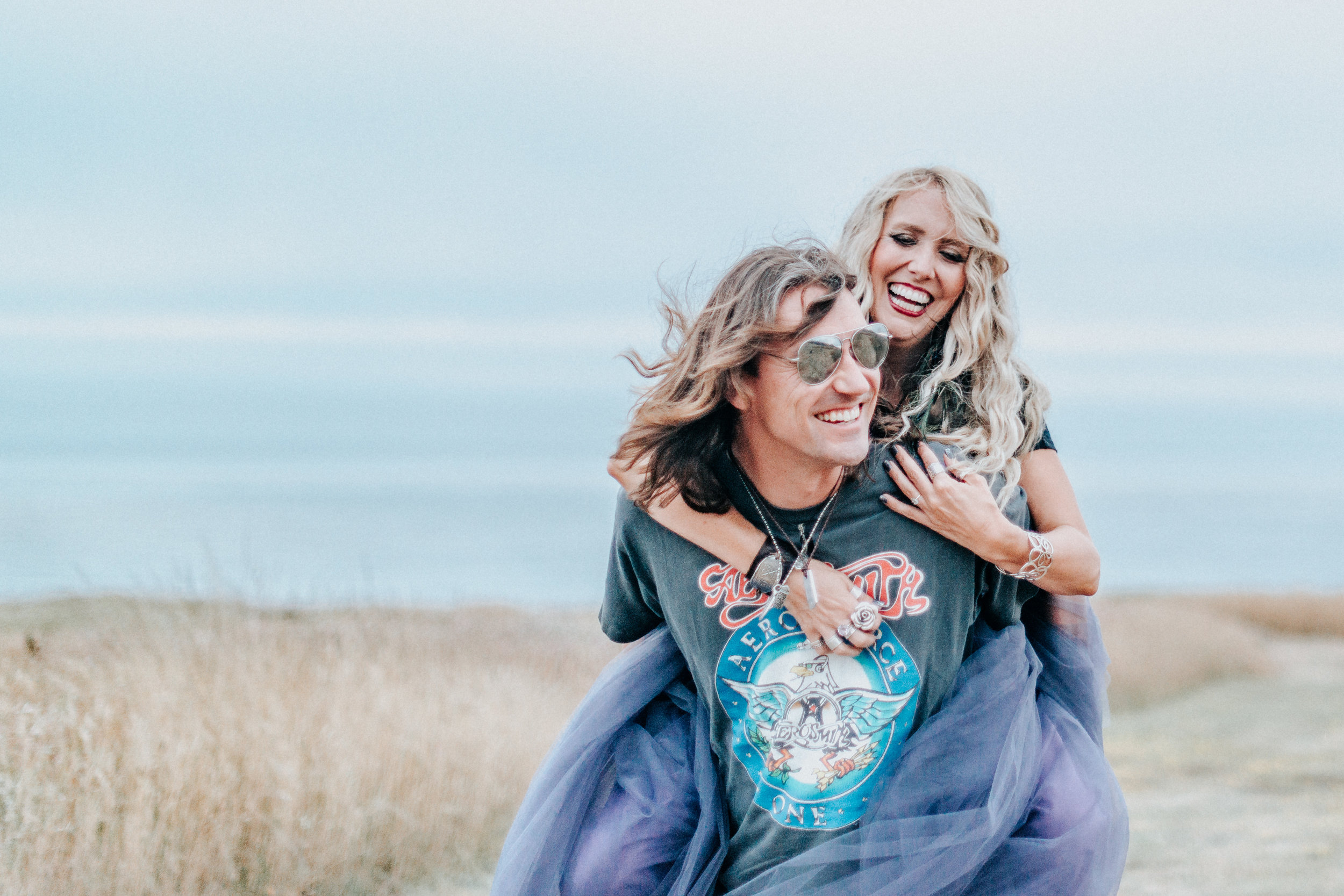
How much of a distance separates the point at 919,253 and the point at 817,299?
0.98 meters

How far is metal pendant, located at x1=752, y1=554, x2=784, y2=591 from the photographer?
2738 mm

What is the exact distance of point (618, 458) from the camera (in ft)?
9.71

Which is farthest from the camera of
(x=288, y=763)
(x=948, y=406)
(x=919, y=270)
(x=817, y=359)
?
(x=288, y=763)

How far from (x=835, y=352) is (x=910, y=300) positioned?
1.02m

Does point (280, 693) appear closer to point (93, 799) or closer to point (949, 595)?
point (93, 799)

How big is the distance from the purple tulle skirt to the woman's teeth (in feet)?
3.17

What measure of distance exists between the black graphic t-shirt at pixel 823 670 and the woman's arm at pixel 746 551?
0.04 m

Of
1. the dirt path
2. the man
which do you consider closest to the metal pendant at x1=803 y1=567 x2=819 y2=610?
the man

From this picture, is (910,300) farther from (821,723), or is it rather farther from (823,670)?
(821,723)

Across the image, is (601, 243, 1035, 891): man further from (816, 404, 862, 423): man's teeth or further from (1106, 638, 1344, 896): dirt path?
(1106, 638, 1344, 896): dirt path

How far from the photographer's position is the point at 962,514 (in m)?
2.69

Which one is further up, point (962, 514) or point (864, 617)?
point (962, 514)

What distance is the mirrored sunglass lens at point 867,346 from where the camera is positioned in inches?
105

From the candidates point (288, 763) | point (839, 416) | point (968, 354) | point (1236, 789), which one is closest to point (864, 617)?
point (839, 416)
